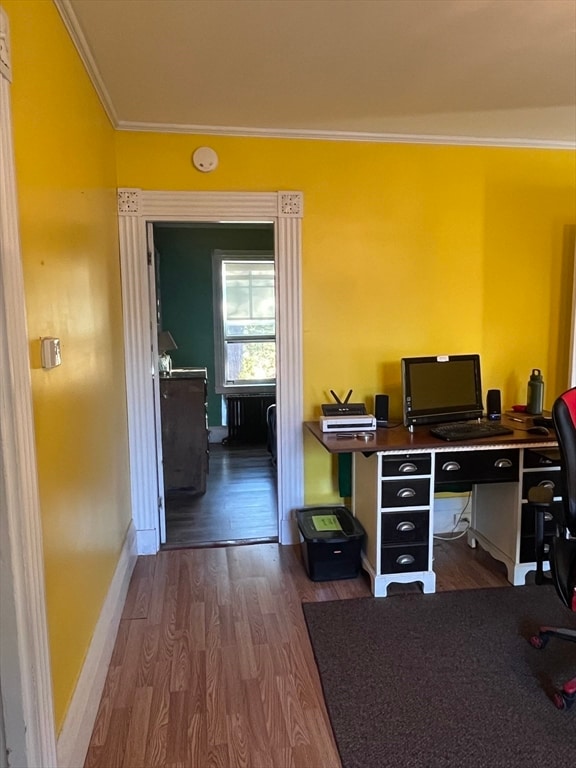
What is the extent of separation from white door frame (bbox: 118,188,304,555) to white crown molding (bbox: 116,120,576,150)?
342 millimetres

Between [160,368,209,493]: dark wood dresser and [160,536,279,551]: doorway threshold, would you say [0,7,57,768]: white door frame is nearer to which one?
[160,536,279,551]: doorway threshold

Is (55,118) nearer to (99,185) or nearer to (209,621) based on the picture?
(99,185)

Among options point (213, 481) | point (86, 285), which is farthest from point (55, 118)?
point (213, 481)

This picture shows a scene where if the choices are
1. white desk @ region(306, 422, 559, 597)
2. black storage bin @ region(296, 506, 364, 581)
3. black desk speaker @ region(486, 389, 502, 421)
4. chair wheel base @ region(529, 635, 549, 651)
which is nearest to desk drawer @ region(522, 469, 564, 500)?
white desk @ region(306, 422, 559, 597)

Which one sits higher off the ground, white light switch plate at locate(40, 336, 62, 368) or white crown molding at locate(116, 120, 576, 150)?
white crown molding at locate(116, 120, 576, 150)

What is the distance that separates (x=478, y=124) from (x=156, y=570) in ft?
10.4

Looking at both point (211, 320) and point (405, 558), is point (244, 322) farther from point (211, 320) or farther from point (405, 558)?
point (405, 558)

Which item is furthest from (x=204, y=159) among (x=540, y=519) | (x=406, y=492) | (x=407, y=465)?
(x=540, y=519)

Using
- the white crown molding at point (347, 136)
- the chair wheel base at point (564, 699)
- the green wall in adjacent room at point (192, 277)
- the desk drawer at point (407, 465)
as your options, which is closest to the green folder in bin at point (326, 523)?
the desk drawer at point (407, 465)

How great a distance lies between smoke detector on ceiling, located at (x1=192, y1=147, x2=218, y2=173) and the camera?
301 cm

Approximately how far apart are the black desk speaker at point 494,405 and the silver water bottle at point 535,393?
0.21 metres

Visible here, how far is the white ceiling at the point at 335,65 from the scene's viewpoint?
190 cm

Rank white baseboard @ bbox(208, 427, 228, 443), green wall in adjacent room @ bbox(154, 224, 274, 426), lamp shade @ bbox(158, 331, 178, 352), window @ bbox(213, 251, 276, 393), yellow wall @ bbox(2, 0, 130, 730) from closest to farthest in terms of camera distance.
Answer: yellow wall @ bbox(2, 0, 130, 730)
lamp shade @ bbox(158, 331, 178, 352)
green wall in adjacent room @ bbox(154, 224, 274, 426)
window @ bbox(213, 251, 276, 393)
white baseboard @ bbox(208, 427, 228, 443)

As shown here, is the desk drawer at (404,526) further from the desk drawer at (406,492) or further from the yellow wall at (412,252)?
the yellow wall at (412,252)
